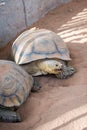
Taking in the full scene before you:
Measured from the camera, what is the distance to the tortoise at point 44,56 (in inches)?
179

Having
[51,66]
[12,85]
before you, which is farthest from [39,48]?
[12,85]

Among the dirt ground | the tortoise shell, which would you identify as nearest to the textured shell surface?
the dirt ground

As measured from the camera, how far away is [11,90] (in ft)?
12.6

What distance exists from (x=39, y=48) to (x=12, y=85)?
94cm

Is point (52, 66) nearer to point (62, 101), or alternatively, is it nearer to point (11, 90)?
point (62, 101)

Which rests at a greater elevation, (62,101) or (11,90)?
(11,90)

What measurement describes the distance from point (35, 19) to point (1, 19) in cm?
123

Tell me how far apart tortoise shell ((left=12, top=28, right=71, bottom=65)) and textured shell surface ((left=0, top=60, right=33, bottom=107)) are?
46cm

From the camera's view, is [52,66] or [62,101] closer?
[62,101]

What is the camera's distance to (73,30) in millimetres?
6078

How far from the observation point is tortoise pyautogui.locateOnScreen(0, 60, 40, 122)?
369 cm

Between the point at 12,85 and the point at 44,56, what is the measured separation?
2.84 feet

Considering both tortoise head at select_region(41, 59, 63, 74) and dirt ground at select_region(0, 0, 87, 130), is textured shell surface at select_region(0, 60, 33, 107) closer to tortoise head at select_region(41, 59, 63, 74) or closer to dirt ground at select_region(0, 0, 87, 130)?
dirt ground at select_region(0, 0, 87, 130)

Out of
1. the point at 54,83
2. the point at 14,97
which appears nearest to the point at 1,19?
the point at 54,83
